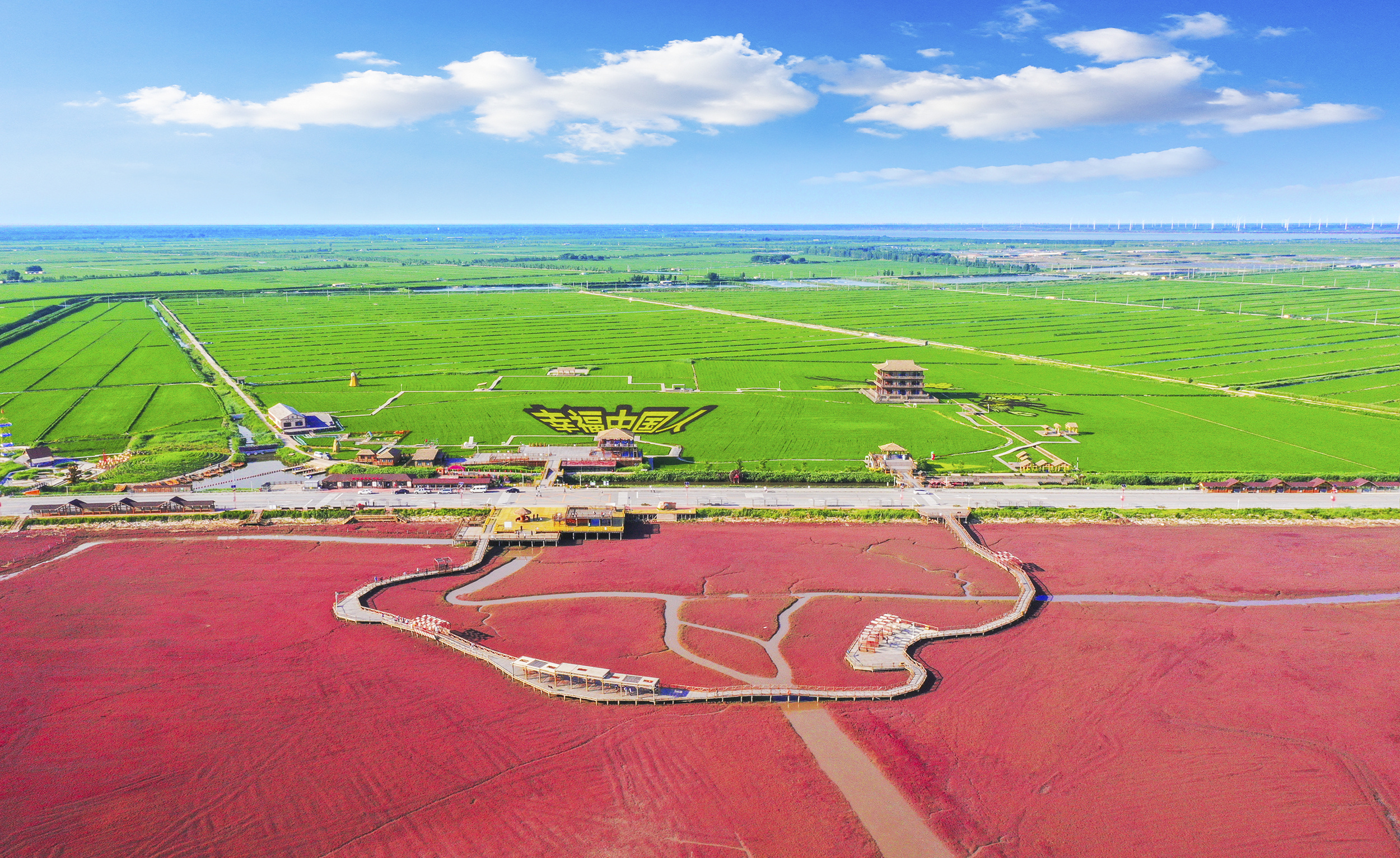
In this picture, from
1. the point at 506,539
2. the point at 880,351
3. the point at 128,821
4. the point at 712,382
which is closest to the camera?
the point at 128,821

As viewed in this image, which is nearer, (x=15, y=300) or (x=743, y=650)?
(x=743, y=650)

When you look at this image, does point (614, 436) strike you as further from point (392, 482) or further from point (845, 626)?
point (845, 626)

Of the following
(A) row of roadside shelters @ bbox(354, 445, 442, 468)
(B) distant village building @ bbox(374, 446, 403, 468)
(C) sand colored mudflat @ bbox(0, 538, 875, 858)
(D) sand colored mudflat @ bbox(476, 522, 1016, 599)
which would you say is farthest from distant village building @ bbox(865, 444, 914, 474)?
(B) distant village building @ bbox(374, 446, 403, 468)

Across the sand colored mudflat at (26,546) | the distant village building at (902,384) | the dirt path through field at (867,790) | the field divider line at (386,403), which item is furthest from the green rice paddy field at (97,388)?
the distant village building at (902,384)

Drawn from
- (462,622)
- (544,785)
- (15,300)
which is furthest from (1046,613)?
(15,300)

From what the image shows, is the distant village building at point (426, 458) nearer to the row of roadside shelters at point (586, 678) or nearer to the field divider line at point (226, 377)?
the field divider line at point (226, 377)

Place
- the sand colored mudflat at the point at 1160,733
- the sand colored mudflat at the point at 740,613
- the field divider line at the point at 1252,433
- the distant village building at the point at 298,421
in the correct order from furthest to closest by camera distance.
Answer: the distant village building at the point at 298,421
the field divider line at the point at 1252,433
the sand colored mudflat at the point at 740,613
the sand colored mudflat at the point at 1160,733

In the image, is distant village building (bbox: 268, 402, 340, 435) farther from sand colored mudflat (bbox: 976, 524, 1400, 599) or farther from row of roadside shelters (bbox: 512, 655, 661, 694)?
sand colored mudflat (bbox: 976, 524, 1400, 599)

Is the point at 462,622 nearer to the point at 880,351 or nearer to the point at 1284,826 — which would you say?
the point at 1284,826
